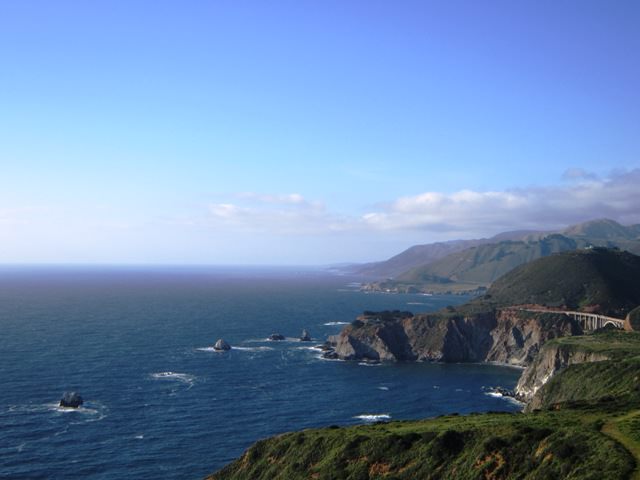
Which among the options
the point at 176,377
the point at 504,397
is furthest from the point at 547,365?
the point at 176,377

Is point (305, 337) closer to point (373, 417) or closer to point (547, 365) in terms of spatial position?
point (547, 365)

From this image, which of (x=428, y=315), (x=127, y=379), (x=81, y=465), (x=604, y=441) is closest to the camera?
(x=604, y=441)

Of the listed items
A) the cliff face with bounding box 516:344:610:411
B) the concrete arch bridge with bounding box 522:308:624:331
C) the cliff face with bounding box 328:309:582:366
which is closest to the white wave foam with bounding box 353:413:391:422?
the cliff face with bounding box 516:344:610:411

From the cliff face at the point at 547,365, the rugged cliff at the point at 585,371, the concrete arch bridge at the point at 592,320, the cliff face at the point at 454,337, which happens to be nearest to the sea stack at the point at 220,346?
the cliff face at the point at 454,337

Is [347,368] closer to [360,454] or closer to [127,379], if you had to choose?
[127,379]

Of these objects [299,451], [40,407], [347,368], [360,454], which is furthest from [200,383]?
[360,454]

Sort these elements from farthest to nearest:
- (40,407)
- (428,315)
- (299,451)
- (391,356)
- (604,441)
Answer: (428,315)
(391,356)
(40,407)
(299,451)
(604,441)
